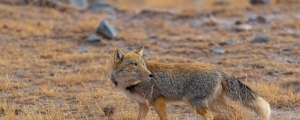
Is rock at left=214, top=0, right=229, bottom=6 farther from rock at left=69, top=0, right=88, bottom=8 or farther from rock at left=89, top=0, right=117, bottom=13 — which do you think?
rock at left=69, top=0, right=88, bottom=8

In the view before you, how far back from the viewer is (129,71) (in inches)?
288

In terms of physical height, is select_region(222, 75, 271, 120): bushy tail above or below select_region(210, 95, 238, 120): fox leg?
above

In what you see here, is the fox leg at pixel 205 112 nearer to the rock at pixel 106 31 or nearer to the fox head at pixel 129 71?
the fox head at pixel 129 71

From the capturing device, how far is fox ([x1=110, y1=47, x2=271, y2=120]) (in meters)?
7.17

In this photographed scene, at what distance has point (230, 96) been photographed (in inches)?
290

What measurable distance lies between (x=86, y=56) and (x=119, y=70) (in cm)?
538

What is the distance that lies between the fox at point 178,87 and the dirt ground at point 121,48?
1.25 feet

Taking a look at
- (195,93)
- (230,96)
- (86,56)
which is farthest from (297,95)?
(86,56)

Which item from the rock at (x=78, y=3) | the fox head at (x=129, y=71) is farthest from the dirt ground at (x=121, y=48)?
the rock at (x=78, y=3)

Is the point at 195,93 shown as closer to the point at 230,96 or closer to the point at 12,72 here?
the point at 230,96

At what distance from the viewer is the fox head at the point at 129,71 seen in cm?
727

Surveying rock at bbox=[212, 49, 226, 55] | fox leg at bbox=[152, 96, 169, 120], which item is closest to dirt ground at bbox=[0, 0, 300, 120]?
rock at bbox=[212, 49, 226, 55]

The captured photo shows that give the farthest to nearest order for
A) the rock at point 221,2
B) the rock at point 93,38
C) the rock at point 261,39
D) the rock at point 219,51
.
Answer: the rock at point 221,2 < the rock at point 93,38 < the rock at point 261,39 < the rock at point 219,51

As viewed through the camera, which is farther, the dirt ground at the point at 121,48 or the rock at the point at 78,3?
the rock at the point at 78,3
